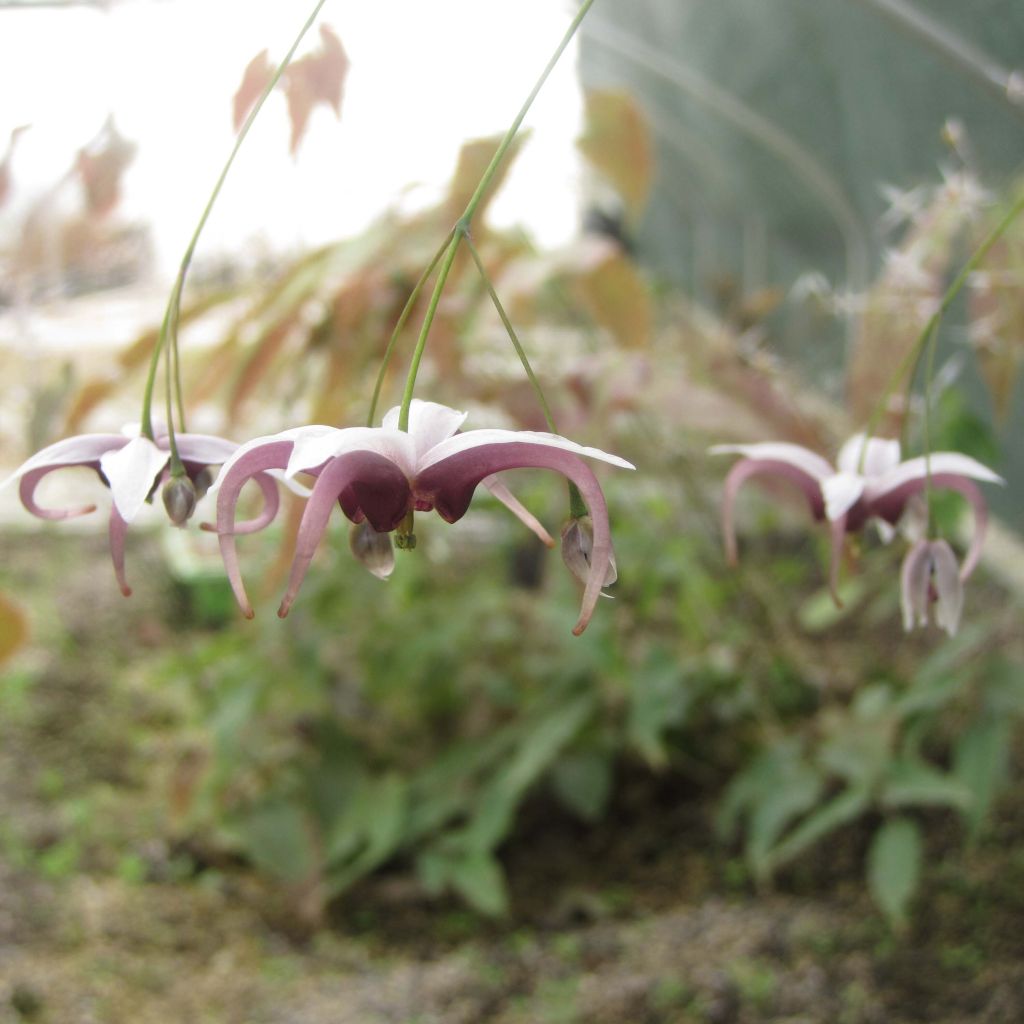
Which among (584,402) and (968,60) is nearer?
(968,60)

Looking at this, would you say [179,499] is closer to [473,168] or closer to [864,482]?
[864,482]

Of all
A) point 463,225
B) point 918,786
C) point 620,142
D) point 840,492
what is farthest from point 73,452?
point 918,786

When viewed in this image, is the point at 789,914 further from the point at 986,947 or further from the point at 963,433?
the point at 963,433

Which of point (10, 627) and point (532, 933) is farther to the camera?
point (532, 933)

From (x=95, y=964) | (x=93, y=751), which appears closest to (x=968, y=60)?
(x=95, y=964)

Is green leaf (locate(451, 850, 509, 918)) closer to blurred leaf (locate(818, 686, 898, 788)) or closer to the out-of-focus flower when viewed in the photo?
blurred leaf (locate(818, 686, 898, 788))

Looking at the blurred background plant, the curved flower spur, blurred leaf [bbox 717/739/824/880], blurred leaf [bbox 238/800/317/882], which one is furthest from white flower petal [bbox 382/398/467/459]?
blurred leaf [bbox 238/800/317/882]
